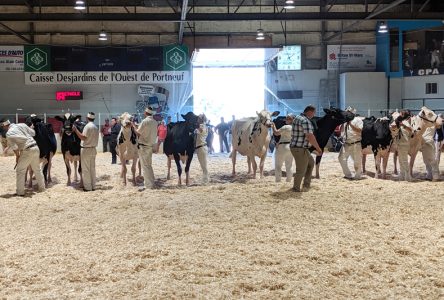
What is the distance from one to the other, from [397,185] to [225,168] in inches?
233

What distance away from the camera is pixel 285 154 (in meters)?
11.1

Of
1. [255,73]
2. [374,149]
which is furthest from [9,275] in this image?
[255,73]

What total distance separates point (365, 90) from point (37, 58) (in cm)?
1638

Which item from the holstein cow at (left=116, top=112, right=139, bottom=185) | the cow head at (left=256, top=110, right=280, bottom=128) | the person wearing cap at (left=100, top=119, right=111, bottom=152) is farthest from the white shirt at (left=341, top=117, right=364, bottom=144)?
the person wearing cap at (left=100, top=119, right=111, bottom=152)

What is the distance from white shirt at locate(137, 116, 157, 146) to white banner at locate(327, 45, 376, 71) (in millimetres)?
18587

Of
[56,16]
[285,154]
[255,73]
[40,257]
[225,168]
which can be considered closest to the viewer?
[40,257]

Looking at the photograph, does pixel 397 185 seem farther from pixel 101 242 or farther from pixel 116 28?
pixel 116 28

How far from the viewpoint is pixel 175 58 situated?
26.5 metres

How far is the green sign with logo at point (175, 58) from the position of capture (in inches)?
1038

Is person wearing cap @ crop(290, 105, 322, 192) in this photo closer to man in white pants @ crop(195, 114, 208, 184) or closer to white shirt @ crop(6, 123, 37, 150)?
man in white pants @ crop(195, 114, 208, 184)

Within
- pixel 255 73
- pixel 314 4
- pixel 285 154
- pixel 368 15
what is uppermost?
pixel 314 4

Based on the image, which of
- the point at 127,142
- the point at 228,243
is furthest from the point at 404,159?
the point at 228,243

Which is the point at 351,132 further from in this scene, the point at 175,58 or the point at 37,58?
the point at 37,58

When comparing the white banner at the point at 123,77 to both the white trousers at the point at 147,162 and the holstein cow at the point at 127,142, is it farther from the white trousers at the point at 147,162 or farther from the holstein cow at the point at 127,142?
the white trousers at the point at 147,162
